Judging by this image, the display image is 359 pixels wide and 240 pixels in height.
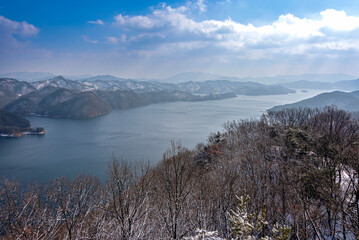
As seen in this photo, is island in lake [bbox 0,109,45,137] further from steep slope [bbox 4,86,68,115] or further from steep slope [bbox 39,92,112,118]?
steep slope [bbox 4,86,68,115]

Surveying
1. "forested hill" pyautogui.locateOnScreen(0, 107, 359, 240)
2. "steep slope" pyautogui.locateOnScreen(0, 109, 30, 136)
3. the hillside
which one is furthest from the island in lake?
the hillside

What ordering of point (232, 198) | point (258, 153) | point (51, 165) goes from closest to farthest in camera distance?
1. point (232, 198)
2. point (258, 153)
3. point (51, 165)

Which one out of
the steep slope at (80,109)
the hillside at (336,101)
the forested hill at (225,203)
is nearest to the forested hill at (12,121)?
the steep slope at (80,109)

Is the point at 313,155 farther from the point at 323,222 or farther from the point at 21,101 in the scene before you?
the point at 21,101

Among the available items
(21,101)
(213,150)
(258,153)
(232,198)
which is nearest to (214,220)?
(232,198)

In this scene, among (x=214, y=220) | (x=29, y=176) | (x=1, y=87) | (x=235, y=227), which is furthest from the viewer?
(x=1, y=87)

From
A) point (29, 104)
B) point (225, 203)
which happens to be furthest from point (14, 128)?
point (225, 203)

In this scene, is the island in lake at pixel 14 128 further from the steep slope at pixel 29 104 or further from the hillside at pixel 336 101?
the hillside at pixel 336 101

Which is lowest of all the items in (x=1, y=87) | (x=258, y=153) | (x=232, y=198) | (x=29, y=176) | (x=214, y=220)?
(x=29, y=176)
